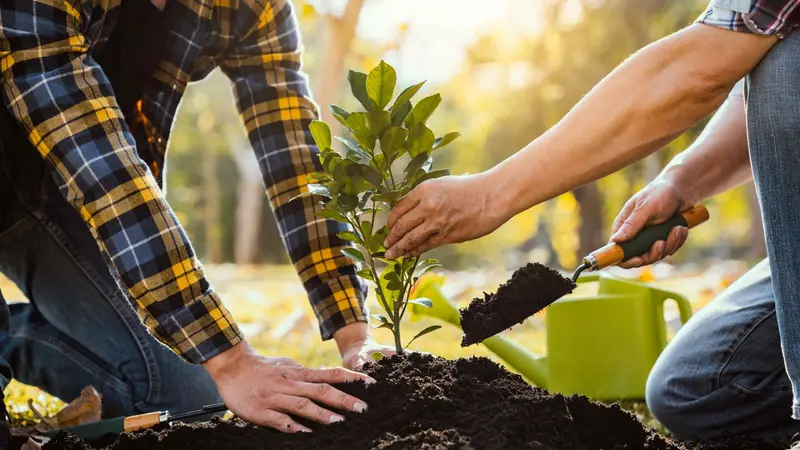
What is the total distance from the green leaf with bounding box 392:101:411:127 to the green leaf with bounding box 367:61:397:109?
2.0 inches

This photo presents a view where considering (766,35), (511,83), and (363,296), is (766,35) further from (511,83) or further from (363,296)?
(511,83)

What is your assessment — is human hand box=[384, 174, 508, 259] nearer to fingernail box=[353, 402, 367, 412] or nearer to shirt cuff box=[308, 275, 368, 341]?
fingernail box=[353, 402, 367, 412]

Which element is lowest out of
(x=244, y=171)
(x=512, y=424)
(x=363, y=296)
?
(x=512, y=424)

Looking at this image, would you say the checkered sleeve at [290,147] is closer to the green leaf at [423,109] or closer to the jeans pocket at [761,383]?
the green leaf at [423,109]

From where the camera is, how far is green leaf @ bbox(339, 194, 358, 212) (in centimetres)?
183

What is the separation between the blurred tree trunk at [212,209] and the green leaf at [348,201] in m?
22.9

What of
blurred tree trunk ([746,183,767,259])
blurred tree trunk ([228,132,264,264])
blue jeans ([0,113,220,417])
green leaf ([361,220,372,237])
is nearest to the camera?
green leaf ([361,220,372,237])

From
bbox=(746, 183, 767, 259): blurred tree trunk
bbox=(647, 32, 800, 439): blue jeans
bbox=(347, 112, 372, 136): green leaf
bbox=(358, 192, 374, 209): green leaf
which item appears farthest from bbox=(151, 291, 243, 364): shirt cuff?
bbox=(746, 183, 767, 259): blurred tree trunk

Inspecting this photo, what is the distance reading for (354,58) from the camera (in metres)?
9.28

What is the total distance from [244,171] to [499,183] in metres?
21.5

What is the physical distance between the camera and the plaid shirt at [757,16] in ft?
5.05

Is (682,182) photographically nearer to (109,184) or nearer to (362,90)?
(362,90)

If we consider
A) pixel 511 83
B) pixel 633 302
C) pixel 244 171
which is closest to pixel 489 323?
pixel 633 302

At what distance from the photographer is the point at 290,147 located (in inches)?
90.4
